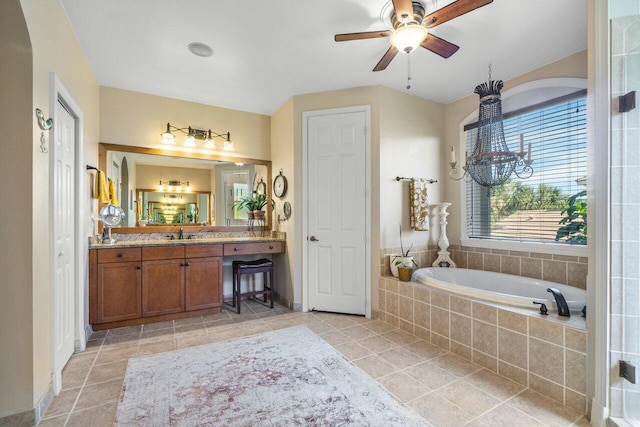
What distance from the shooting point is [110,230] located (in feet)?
10.5

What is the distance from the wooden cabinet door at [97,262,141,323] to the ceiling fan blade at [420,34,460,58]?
11.1 ft

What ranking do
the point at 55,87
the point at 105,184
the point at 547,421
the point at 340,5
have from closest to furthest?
1. the point at 547,421
2. the point at 55,87
3. the point at 340,5
4. the point at 105,184

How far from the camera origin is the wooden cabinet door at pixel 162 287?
309cm

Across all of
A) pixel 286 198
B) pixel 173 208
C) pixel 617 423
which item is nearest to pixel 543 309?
pixel 617 423

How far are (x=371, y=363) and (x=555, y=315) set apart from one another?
1346 mm

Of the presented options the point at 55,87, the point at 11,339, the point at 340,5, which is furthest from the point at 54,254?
the point at 340,5

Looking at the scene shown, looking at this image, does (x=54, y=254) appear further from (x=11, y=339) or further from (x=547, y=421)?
(x=547, y=421)

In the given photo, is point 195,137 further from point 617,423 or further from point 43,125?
point 617,423

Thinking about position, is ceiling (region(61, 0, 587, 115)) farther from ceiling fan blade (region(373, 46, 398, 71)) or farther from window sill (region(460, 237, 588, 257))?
window sill (region(460, 237, 588, 257))

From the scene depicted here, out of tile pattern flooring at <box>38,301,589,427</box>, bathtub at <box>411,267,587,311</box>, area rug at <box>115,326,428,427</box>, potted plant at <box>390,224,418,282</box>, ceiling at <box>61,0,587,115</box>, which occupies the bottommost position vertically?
tile pattern flooring at <box>38,301,589,427</box>

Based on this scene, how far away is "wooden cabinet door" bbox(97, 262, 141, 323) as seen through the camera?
9.47ft

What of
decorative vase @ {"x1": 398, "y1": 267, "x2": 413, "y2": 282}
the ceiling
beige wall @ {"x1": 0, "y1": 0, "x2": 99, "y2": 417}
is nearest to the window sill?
decorative vase @ {"x1": 398, "y1": 267, "x2": 413, "y2": 282}

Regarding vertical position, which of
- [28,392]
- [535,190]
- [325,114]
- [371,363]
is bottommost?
[371,363]

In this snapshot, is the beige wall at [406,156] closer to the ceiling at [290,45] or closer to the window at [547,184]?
the ceiling at [290,45]
